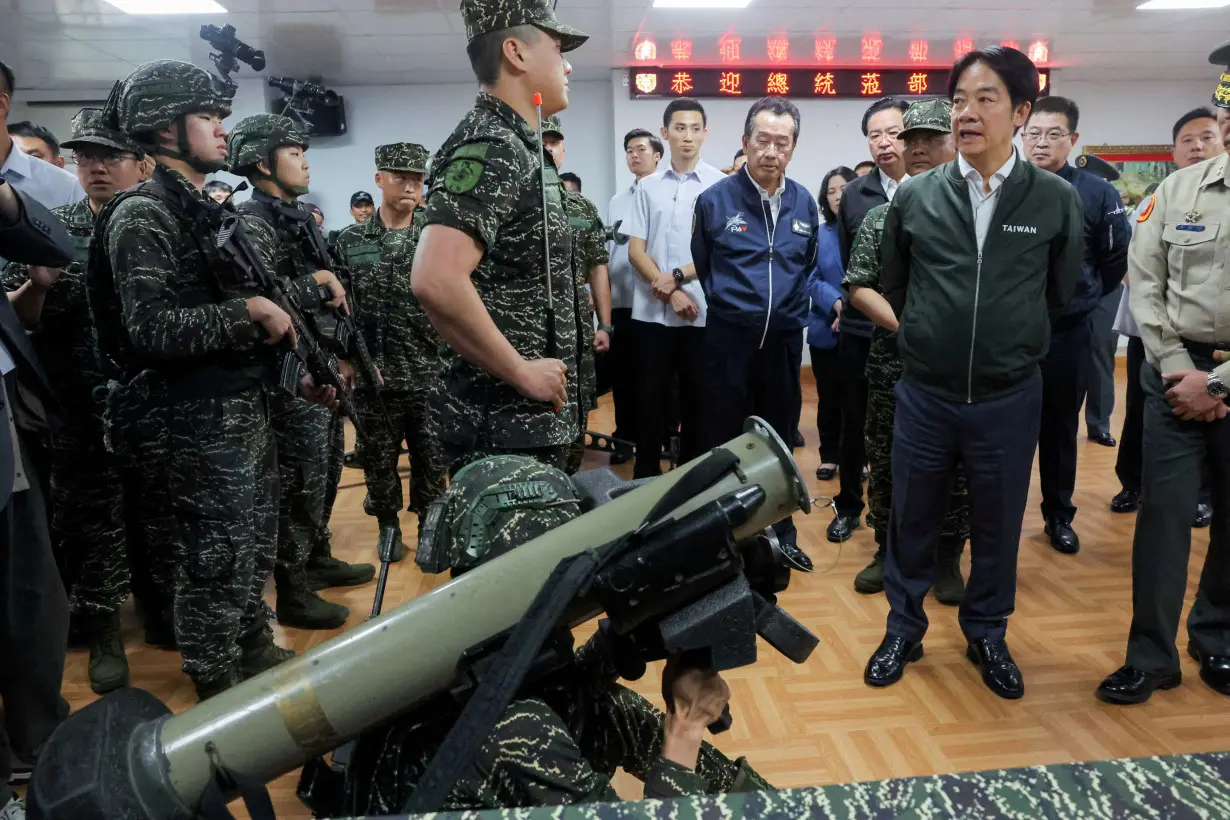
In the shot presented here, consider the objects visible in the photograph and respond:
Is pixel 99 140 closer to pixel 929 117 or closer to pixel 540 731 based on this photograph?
pixel 540 731

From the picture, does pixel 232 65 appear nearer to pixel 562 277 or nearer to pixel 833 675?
pixel 562 277

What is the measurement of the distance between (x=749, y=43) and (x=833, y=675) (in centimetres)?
528

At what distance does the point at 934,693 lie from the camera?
2.19m

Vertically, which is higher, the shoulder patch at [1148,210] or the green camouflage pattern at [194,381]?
the shoulder patch at [1148,210]

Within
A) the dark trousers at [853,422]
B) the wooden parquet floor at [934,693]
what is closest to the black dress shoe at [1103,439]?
the wooden parquet floor at [934,693]

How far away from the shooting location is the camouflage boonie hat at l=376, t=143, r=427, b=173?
3.24 meters

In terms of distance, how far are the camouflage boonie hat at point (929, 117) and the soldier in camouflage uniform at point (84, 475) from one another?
7.87 feet

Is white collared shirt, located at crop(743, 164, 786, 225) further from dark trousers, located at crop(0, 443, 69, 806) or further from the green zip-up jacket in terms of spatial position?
dark trousers, located at crop(0, 443, 69, 806)

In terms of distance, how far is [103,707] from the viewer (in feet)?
2.66

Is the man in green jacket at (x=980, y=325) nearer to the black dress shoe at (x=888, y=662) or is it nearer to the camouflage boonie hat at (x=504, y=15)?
the black dress shoe at (x=888, y=662)

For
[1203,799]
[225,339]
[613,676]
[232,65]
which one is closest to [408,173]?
[232,65]

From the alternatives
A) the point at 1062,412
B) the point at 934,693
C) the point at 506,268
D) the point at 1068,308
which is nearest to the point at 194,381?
the point at 506,268

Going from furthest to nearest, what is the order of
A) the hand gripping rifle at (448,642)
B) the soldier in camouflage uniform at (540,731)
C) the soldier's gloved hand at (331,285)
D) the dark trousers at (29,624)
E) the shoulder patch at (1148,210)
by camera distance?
the soldier's gloved hand at (331,285), the shoulder patch at (1148,210), the dark trousers at (29,624), the soldier in camouflage uniform at (540,731), the hand gripping rifle at (448,642)

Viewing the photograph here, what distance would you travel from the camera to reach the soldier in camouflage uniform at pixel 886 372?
Result: 255cm
